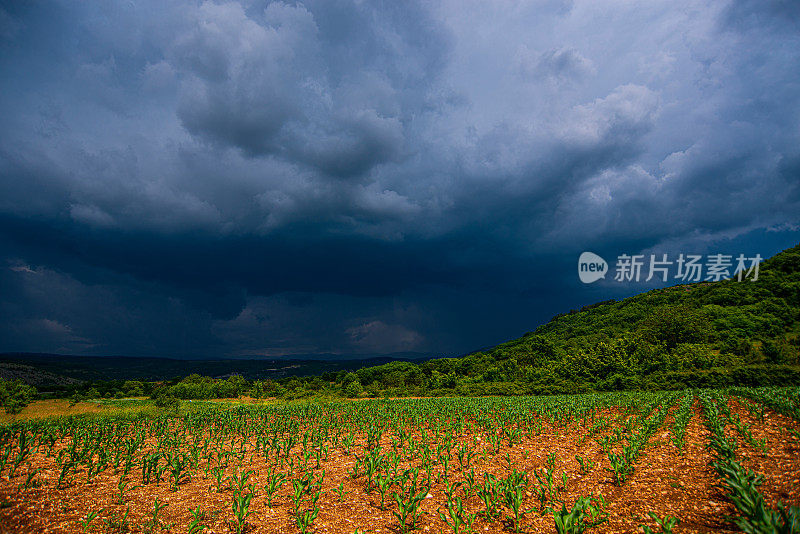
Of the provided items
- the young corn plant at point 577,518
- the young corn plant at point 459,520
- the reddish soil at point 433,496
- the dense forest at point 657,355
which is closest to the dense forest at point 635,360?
the dense forest at point 657,355

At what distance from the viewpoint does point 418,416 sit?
61.5 ft

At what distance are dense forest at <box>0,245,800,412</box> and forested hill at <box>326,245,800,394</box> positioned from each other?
164mm

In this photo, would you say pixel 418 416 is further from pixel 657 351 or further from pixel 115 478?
pixel 657 351

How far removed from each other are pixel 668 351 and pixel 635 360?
636 centimetres

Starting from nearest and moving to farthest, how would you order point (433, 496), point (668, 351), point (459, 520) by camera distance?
1. point (459, 520)
2. point (433, 496)
3. point (668, 351)

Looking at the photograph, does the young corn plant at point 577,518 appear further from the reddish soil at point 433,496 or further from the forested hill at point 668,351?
the forested hill at point 668,351

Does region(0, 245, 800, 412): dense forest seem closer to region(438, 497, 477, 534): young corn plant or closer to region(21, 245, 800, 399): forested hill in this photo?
region(21, 245, 800, 399): forested hill

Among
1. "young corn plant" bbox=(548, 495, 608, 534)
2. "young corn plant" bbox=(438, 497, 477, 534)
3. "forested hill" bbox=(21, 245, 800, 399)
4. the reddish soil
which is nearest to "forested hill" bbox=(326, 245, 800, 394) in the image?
"forested hill" bbox=(21, 245, 800, 399)

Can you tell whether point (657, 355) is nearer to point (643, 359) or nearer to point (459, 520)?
point (643, 359)

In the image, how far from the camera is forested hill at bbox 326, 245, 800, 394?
4544 cm

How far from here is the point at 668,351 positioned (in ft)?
197

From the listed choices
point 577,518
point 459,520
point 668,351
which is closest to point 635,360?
point 668,351

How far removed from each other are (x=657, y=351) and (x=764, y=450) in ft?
209

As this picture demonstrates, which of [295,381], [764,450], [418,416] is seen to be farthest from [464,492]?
[295,381]
